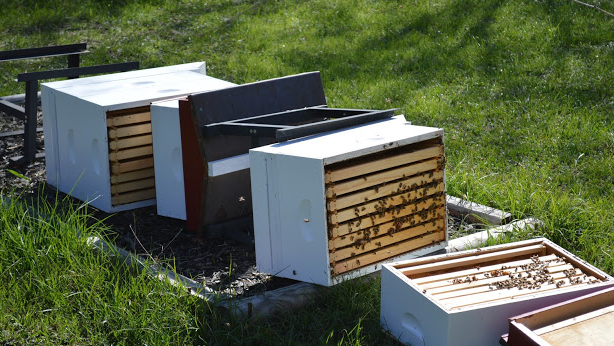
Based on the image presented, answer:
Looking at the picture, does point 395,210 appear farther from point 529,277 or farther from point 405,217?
point 529,277

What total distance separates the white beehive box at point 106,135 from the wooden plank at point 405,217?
1.55 meters

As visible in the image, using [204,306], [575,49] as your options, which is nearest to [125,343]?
[204,306]

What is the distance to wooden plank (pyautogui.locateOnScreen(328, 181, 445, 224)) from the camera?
3699 millimetres

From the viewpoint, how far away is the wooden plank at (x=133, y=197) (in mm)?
4852

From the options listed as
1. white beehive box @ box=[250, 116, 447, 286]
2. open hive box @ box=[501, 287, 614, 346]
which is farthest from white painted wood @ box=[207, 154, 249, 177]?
open hive box @ box=[501, 287, 614, 346]

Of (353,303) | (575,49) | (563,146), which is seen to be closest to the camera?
(353,303)

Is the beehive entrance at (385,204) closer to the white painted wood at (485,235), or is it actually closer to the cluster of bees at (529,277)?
the white painted wood at (485,235)

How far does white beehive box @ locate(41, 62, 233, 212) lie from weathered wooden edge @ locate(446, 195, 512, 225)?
5.40 ft

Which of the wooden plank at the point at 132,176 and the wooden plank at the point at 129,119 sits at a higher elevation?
the wooden plank at the point at 129,119

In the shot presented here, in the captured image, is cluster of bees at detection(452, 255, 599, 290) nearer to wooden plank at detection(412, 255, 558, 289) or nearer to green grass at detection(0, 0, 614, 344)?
wooden plank at detection(412, 255, 558, 289)

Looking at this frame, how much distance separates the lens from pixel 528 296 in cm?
332

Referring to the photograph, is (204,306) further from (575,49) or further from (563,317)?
(575,49)

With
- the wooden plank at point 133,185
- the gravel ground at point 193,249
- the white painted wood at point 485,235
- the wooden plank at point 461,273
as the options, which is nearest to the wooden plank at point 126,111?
the wooden plank at point 133,185

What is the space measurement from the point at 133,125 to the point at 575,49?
4.74 metres
